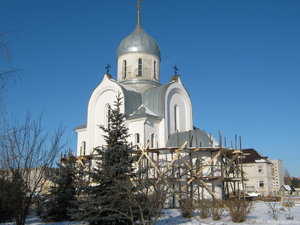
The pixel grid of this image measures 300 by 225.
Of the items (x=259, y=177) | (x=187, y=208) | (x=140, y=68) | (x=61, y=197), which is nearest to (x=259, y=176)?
(x=259, y=177)

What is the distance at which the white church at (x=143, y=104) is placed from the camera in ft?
81.9

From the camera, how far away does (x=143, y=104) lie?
2692 cm

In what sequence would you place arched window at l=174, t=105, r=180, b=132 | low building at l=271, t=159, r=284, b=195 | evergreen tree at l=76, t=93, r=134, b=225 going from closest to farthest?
evergreen tree at l=76, t=93, r=134, b=225
arched window at l=174, t=105, r=180, b=132
low building at l=271, t=159, r=284, b=195

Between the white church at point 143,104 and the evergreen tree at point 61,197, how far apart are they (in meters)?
7.11

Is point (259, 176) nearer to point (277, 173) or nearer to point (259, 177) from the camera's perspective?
point (259, 177)

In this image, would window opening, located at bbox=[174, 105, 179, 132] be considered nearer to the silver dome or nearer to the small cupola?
the small cupola

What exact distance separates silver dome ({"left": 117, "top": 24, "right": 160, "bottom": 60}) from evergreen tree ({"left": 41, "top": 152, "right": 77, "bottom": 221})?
16.8 meters

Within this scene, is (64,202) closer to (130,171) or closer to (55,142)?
(55,142)

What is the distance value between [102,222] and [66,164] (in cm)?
526

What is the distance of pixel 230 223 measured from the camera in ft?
43.3

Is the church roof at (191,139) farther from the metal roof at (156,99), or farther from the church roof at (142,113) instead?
the church roof at (142,113)

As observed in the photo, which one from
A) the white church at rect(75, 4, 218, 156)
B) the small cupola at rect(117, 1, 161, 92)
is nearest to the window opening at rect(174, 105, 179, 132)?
the white church at rect(75, 4, 218, 156)

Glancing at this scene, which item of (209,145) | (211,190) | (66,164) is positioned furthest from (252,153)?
(66,164)

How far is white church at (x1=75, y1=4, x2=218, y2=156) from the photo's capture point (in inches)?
982
